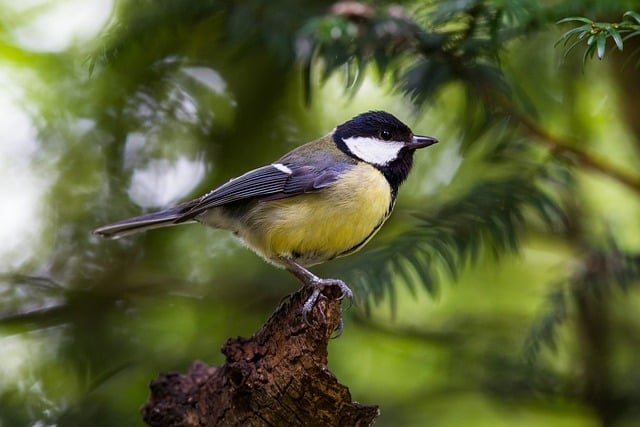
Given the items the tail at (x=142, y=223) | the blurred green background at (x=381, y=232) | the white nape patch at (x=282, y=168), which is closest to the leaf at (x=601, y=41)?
the blurred green background at (x=381, y=232)

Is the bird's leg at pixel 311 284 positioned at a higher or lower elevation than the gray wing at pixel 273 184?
lower

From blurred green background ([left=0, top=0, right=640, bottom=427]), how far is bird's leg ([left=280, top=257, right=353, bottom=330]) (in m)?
0.19

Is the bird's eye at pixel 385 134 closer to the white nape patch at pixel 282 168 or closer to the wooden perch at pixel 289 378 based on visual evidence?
the white nape patch at pixel 282 168

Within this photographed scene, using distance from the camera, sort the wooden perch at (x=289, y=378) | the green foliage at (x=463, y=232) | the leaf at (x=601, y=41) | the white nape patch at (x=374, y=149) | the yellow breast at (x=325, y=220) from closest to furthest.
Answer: the leaf at (x=601, y=41), the wooden perch at (x=289, y=378), the yellow breast at (x=325, y=220), the green foliage at (x=463, y=232), the white nape patch at (x=374, y=149)

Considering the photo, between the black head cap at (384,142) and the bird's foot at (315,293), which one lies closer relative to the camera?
the bird's foot at (315,293)

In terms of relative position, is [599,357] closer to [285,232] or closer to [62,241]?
[285,232]

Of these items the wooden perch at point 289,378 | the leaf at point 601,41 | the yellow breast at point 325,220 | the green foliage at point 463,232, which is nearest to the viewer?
the leaf at point 601,41

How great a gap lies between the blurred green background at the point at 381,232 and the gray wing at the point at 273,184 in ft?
0.97

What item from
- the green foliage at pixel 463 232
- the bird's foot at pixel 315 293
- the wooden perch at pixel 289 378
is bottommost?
the wooden perch at pixel 289 378

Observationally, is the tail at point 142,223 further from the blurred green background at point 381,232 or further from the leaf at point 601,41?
the leaf at point 601,41

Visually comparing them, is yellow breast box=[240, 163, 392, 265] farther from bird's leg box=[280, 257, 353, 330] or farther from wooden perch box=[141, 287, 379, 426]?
wooden perch box=[141, 287, 379, 426]

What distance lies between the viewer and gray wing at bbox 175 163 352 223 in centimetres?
247

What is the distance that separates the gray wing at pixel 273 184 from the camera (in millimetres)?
2475

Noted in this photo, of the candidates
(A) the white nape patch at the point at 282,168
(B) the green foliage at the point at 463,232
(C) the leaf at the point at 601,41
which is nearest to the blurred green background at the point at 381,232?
(B) the green foliage at the point at 463,232
